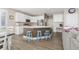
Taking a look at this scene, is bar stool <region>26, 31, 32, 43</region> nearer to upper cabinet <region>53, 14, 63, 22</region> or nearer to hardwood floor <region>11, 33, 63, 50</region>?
hardwood floor <region>11, 33, 63, 50</region>

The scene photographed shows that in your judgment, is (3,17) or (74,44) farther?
(3,17)

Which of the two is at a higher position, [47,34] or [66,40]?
[47,34]

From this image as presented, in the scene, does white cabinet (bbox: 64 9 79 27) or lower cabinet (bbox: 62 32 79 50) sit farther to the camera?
white cabinet (bbox: 64 9 79 27)

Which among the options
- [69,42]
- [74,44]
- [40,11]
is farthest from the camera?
[40,11]

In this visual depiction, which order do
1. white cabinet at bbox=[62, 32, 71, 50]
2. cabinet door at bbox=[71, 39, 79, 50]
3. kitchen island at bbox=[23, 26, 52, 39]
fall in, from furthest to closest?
kitchen island at bbox=[23, 26, 52, 39]
white cabinet at bbox=[62, 32, 71, 50]
cabinet door at bbox=[71, 39, 79, 50]

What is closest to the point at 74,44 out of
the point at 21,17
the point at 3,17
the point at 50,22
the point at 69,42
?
the point at 69,42

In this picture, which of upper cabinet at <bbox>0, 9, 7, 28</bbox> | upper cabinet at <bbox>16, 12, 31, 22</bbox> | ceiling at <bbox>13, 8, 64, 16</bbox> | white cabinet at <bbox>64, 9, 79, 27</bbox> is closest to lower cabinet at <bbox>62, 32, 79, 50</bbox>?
white cabinet at <bbox>64, 9, 79, 27</bbox>

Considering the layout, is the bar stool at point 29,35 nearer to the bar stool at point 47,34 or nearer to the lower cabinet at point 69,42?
the bar stool at point 47,34

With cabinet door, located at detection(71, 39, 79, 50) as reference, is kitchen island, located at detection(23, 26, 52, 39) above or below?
above

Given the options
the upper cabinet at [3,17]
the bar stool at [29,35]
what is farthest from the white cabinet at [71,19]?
the upper cabinet at [3,17]

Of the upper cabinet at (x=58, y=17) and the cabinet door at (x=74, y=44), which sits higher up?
the upper cabinet at (x=58, y=17)

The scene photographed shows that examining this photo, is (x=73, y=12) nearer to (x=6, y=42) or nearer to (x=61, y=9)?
(x=61, y=9)

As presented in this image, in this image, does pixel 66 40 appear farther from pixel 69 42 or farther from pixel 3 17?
pixel 3 17
